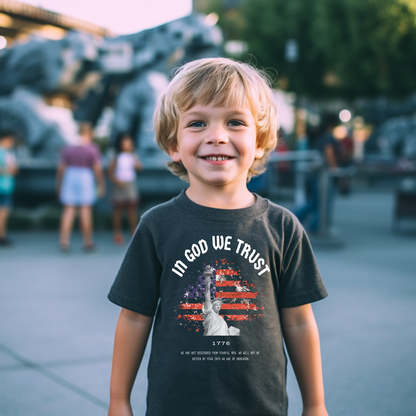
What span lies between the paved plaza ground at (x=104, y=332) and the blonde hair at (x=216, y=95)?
5.85 feet

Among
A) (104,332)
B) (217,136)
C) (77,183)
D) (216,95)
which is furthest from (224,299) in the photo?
(77,183)

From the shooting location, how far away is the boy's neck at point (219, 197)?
1527 mm

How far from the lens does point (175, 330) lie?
1.45 meters

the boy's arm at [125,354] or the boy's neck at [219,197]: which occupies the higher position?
the boy's neck at [219,197]

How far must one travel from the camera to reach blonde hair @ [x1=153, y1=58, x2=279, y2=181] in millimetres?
1474

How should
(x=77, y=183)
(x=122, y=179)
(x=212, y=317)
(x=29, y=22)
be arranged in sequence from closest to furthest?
1. (x=212, y=317)
2. (x=77, y=183)
3. (x=122, y=179)
4. (x=29, y=22)

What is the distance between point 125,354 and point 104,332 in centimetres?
256

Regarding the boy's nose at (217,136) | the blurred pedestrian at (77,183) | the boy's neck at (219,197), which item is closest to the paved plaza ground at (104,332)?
the blurred pedestrian at (77,183)

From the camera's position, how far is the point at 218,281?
1459 mm

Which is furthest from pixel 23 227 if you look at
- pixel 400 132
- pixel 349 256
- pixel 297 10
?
pixel 400 132

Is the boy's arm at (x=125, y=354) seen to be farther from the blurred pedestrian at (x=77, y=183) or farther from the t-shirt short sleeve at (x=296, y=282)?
the blurred pedestrian at (x=77, y=183)

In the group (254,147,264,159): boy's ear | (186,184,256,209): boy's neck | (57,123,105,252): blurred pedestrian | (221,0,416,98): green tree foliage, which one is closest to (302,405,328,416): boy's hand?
(186,184,256,209): boy's neck

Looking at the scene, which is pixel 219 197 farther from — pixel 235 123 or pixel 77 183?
pixel 77 183

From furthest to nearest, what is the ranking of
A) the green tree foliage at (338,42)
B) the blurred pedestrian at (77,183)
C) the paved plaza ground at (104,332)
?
the green tree foliage at (338,42) → the blurred pedestrian at (77,183) → the paved plaza ground at (104,332)
